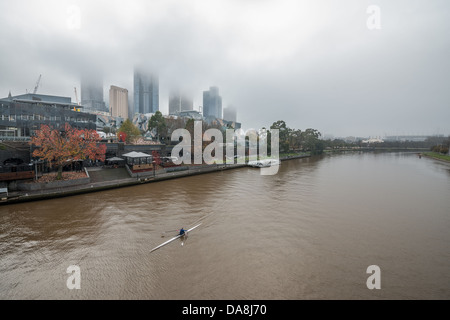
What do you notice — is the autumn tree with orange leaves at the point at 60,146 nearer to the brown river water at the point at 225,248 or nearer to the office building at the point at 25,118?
the brown river water at the point at 225,248

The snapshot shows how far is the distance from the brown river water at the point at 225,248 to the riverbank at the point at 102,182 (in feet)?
2.62

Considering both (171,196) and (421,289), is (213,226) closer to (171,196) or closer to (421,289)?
(171,196)

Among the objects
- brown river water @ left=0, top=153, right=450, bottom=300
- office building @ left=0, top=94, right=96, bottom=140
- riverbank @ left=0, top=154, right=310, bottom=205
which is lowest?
brown river water @ left=0, top=153, right=450, bottom=300

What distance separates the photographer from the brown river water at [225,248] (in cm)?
696

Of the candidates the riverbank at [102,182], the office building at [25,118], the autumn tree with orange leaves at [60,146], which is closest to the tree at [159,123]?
the office building at [25,118]

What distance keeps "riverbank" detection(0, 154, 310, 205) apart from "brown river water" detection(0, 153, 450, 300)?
80 centimetres

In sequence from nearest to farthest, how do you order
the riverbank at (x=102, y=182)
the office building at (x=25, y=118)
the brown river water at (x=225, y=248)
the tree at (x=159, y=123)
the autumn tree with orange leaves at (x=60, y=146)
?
1. the brown river water at (x=225, y=248)
2. the riverbank at (x=102, y=182)
3. the autumn tree with orange leaves at (x=60, y=146)
4. the office building at (x=25, y=118)
5. the tree at (x=159, y=123)

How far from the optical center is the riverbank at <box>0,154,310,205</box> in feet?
51.0

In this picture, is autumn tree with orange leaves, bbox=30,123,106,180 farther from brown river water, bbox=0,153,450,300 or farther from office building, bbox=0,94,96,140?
office building, bbox=0,94,96,140

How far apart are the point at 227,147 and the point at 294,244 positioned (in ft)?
123

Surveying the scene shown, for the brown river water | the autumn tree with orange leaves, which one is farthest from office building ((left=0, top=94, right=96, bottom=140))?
the brown river water

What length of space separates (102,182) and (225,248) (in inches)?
669
